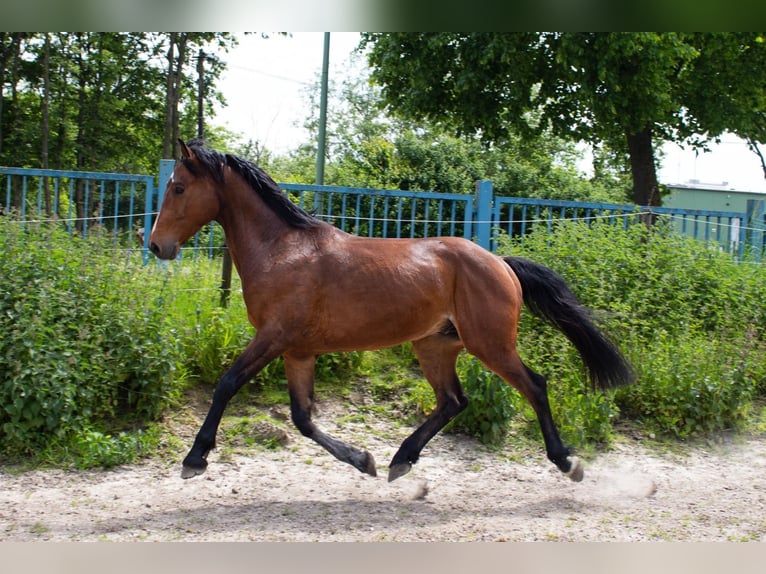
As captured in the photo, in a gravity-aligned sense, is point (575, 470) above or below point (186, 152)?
below

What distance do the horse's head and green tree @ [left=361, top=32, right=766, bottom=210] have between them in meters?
9.67

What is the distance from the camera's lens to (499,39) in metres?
13.7

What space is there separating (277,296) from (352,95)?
114 feet

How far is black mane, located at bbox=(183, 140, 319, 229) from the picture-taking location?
4840 millimetres

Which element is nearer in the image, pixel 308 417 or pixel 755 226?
pixel 308 417

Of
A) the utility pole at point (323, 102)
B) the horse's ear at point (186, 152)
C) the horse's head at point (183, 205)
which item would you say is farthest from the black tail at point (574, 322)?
the utility pole at point (323, 102)

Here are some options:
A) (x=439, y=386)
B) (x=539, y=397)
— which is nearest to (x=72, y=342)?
(x=439, y=386)

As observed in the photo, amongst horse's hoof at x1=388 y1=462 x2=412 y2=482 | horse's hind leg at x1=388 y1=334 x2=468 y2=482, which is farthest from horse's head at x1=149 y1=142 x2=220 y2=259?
horse's hoof at x1=388 y1=462 x2=412 y2=482

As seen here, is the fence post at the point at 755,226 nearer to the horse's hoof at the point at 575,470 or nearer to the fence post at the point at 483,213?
the fence post at the point at 483,213

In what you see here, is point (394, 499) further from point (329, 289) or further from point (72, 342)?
point (72, 342)

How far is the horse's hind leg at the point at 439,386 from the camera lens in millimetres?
5191

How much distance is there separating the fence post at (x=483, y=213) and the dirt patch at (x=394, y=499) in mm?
2652

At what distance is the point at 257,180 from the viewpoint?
497 cm

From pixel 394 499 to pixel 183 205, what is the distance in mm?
2356
